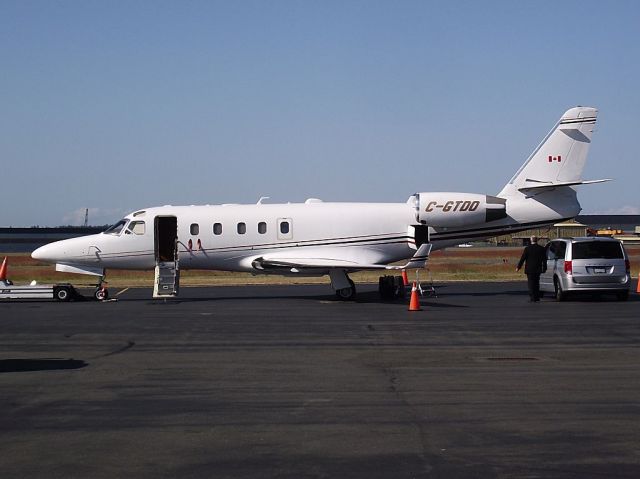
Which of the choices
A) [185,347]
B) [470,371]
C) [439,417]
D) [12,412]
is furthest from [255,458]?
[185,347]

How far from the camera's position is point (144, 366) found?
13.3 metres

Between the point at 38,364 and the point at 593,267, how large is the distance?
16.7 meters

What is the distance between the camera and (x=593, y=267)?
25.1 meters

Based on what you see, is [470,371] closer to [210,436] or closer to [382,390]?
[382,390]

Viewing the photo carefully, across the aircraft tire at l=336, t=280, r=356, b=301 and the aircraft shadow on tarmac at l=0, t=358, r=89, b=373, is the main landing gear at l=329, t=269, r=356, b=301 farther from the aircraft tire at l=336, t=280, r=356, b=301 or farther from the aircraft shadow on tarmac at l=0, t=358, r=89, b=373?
the aircraft shadow on tarmac at l=0, t=358, r=89, b=373

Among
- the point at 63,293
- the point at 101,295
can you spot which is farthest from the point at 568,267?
the point at 63,293

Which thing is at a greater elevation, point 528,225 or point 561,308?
point 528,225

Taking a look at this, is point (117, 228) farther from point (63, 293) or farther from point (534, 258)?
point (534, 258)

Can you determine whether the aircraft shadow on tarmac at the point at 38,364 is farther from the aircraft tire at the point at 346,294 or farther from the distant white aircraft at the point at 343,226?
the distant white aircraft at the point at 343,226

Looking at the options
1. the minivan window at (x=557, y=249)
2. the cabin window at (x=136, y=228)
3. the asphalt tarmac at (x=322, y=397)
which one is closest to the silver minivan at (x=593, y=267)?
the minivan window at (x=557, y=249)

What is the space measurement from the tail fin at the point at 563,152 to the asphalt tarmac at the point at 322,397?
9.07 meters

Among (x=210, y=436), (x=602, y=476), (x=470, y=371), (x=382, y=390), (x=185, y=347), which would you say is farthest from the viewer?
(x=185, y=347)

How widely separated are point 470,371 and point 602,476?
18.3 feet

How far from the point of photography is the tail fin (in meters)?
28.9
